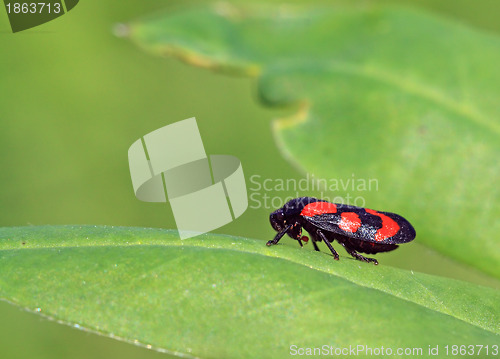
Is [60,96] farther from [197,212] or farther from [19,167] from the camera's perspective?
[197,212]

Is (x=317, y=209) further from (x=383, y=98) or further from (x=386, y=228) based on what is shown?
(x=383, y=98)

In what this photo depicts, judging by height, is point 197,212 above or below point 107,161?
above

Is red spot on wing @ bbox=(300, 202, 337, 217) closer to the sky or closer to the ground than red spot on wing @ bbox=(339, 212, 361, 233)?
closer to the sky

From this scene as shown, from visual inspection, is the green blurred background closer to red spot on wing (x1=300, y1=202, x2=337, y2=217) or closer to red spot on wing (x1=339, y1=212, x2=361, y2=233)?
red spot on wing (x1=300, y1=202, x2=337, y2=217)

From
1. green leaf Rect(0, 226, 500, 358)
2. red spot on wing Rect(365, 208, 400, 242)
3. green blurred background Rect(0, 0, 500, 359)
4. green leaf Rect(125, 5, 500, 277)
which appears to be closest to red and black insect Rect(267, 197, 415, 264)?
red spot on wing Rect(365, 208, 400, 242)

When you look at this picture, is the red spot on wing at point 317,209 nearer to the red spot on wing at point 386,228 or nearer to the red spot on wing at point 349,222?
the red spot on wing at point 349,222

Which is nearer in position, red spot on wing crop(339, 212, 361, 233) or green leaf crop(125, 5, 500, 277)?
green leaf crop(125, 5, 500, 277)

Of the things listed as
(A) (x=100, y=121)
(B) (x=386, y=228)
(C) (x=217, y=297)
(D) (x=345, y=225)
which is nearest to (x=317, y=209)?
(D) (x=345, y=225)

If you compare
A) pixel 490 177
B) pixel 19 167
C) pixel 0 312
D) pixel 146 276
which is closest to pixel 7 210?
pixel 19 167
